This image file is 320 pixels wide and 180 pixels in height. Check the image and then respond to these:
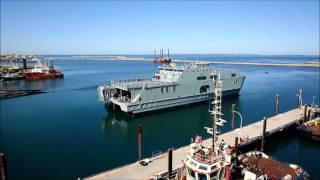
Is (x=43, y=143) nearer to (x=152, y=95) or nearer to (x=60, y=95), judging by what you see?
(x=152, y=95)

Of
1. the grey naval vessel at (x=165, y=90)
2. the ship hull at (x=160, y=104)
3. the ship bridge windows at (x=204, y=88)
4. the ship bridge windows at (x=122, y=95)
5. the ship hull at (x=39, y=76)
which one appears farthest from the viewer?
the ship hull at (x=39, y=76)

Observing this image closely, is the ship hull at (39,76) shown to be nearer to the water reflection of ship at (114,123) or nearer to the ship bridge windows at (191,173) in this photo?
the water reflection of ship at (114,123)

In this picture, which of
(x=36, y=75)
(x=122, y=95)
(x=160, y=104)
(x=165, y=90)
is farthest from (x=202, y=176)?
(x=36, y=75)

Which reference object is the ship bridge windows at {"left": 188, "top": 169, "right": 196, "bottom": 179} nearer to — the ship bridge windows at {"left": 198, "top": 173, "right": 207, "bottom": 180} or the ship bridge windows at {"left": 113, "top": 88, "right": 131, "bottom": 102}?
the ship bridge windows at {"left": 198, "top": 173, "right": 207, "bottom": 180}

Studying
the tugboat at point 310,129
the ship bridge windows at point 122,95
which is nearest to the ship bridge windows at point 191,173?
the tugboat at point 310,129

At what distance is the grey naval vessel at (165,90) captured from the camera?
44469 mm

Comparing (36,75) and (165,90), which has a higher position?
(165,90)

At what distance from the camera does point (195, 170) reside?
15.9 meters

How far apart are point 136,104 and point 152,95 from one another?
3442 mm

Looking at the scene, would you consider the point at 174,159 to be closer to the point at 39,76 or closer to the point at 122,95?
the point at 122,95

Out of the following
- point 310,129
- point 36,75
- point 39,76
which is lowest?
point 310,129

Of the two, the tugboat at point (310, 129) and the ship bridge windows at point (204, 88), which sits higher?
the ship bridge windows at point (204, 88)

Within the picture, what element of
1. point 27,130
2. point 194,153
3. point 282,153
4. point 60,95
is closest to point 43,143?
point 27,130

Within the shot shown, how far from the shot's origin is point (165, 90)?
Answer: 47156 millimetres
